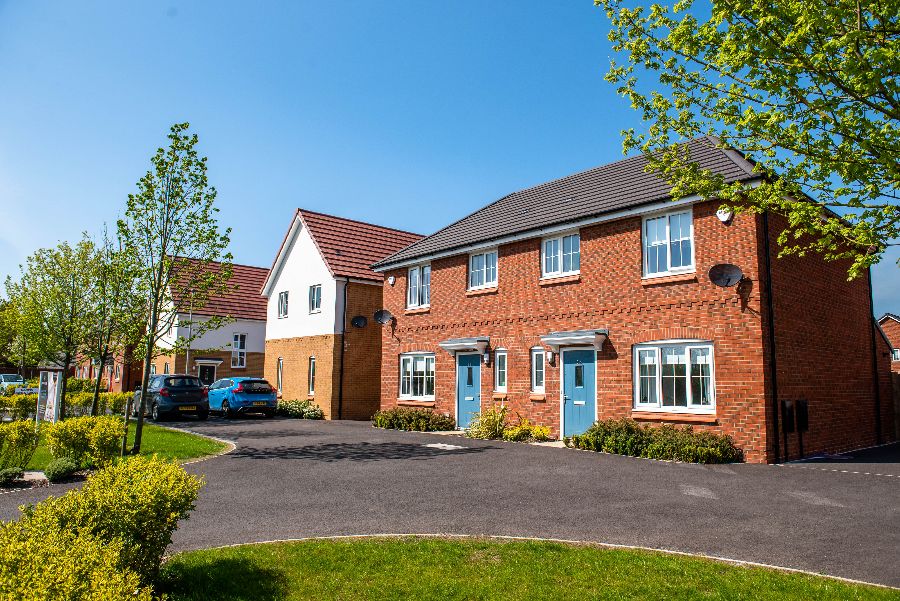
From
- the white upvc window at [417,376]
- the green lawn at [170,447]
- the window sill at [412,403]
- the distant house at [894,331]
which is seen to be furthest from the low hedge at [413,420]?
the distant house at [894,331]

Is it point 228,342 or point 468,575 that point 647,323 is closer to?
point 468,575

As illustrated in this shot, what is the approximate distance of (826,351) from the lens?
51.2ft

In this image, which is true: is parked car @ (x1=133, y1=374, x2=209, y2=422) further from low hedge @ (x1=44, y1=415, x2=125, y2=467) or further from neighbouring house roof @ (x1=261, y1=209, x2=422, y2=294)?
low hedge @ (x1=44, y1=415, x2=125, y2=467)

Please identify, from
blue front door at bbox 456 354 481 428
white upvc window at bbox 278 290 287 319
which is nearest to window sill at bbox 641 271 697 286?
blue front door at bbox 456 354 481 428

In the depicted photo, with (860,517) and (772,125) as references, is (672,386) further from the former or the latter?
(772,125)

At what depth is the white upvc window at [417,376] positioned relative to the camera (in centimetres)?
2156

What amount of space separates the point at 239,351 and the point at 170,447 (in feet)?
73.3

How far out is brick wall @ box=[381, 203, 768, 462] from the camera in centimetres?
1330

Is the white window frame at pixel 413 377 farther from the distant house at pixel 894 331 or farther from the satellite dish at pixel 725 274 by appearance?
the distant house at pixel 894 331

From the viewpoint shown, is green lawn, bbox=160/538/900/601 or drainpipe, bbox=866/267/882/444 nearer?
green lawn, bbox=160/538/900/601

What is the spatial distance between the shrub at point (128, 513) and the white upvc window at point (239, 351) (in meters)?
32.2

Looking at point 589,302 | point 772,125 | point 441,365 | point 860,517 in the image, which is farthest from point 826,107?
point 441,365

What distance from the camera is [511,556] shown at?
6176 millimetres

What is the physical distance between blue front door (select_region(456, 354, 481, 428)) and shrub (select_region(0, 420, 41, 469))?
11696mm
